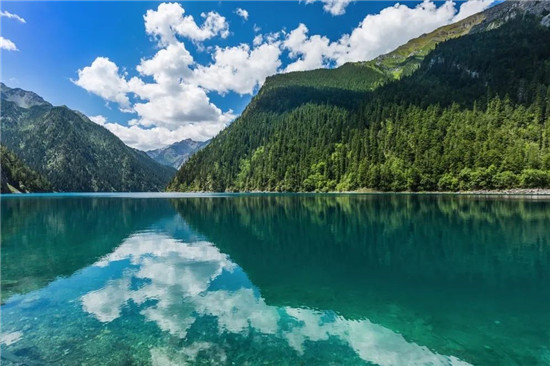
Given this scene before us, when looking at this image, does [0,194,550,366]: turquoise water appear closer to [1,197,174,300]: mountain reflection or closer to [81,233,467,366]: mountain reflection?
[81,233,467,366]: mountain reflection

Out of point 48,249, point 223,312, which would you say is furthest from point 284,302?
point 48,249

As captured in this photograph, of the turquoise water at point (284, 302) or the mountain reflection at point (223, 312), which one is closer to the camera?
the turquoise water at point (284, 302)

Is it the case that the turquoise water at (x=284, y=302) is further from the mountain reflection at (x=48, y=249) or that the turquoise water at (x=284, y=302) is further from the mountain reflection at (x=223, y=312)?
the mountain reflection at (x=48, y=249)

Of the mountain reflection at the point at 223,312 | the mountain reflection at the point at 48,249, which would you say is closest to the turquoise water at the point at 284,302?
the mountain reflection at the point at 223,312

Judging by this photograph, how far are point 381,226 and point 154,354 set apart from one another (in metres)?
36.4

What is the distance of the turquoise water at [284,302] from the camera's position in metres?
11.6

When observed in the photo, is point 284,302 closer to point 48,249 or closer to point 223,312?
point 223,312

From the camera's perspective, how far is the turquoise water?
11.6 meters

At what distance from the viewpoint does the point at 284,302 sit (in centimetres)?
1703

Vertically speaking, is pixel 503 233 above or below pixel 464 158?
below

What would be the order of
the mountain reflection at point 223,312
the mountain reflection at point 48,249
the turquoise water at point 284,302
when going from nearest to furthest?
the turquoise water at point 284,302, the mountain reflection at point 223,312, the mountain reflection at point 48,249

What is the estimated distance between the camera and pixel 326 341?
494 inches

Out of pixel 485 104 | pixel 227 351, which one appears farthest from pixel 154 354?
pixel 485 104

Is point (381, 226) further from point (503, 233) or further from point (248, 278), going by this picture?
point (248, 278)
